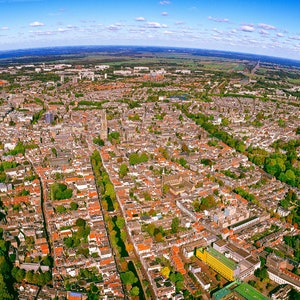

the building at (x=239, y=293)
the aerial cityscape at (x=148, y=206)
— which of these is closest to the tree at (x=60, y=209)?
the aerial cityscape at (x=148, y=206)

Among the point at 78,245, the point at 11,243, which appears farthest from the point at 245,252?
the point at 11,243

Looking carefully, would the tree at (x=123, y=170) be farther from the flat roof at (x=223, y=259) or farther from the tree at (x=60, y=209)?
the flat roof at (x=223, y=259)

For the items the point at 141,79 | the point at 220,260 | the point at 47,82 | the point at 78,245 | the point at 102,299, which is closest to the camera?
the point at 102,299

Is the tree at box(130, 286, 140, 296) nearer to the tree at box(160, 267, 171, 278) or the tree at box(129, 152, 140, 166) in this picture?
the tree at box(160, 267, 171, 278)

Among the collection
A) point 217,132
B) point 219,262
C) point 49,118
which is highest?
point 49,118

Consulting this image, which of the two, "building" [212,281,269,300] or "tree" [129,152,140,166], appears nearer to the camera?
"building" [212,281,269,300]

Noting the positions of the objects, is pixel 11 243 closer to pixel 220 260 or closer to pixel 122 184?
pixel 122 184

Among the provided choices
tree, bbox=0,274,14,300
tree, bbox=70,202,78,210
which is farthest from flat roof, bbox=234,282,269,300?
tree, bbox=70,202,78,210

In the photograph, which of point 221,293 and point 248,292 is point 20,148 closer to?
point 221,293

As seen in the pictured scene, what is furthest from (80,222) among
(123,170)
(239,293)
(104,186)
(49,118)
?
(49,118)
